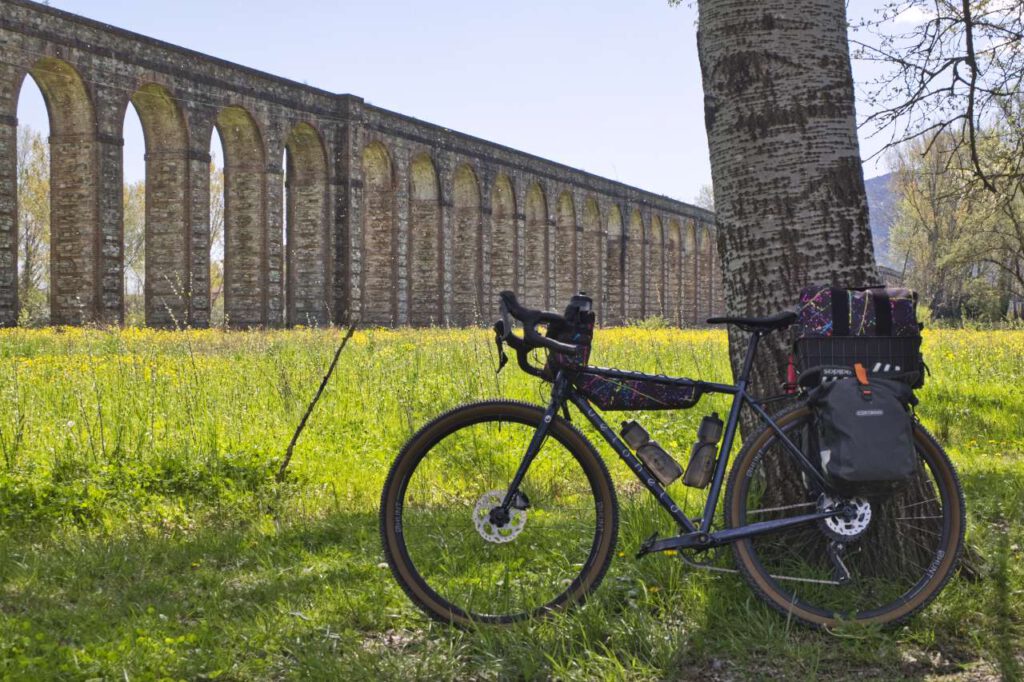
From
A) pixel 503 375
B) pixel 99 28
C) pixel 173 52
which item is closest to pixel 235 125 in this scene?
pixel 173 52

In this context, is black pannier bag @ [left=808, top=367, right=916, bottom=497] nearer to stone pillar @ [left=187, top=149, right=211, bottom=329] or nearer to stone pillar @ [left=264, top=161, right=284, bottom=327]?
stone pillar @ [left=187, top=149, right=211, bottom=329]

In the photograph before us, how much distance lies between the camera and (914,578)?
3.42 metres

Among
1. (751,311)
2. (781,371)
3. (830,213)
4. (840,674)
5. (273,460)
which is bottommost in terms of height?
(840,674)

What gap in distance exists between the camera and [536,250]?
43.5 meters

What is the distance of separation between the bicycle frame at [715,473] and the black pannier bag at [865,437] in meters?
0.16

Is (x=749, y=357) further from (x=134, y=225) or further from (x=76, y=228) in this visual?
(x=134, y=225)

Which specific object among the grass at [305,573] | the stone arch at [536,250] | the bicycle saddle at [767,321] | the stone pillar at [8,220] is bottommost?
the grass at [305,573]

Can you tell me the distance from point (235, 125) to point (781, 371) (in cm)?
2376

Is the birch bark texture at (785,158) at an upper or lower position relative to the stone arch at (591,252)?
lower

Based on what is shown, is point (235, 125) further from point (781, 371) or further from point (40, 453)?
point (781, 371)

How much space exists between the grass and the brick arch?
14830 mm

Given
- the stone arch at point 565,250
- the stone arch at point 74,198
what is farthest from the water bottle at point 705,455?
the stone arch at point 565,250

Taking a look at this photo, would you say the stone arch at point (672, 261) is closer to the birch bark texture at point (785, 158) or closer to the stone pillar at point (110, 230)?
the stone pillar at point (110, 230)

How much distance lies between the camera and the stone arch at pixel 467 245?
3681 centimetres
